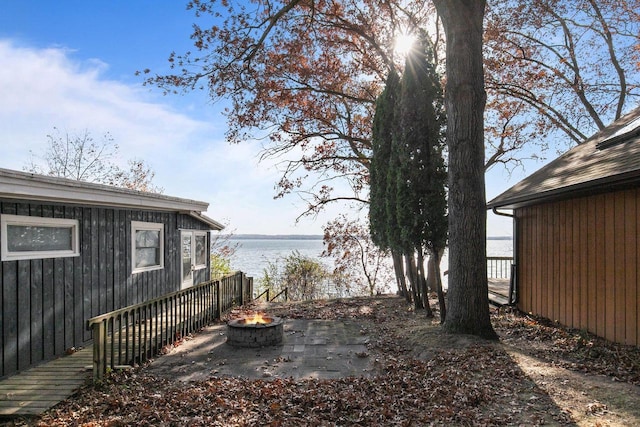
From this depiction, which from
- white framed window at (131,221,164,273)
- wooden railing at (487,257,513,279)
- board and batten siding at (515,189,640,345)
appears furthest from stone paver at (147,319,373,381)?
wooden railing at (487,257,513,279)

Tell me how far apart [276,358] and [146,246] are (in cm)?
462

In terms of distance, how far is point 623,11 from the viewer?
1298cm

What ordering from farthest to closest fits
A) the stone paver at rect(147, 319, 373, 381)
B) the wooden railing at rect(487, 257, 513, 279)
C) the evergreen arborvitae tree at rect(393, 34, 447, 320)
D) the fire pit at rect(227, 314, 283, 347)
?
the wooden railing at rect(487, 257, 513, 279), the evergreen arborvitae tree at rect(393, 34, 447, 320), the fire pit at rect(227, 314, 283, 347), the stone paver at rect(147, 319, 373, 381)

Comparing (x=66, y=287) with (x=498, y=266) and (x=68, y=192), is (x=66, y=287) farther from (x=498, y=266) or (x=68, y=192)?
(x=498, y=266)

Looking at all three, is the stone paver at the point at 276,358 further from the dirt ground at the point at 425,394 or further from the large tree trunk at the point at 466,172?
the large tree trunk at the point at 466,172

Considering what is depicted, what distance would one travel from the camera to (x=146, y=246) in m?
9.01

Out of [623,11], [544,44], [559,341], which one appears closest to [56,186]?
[559,341]

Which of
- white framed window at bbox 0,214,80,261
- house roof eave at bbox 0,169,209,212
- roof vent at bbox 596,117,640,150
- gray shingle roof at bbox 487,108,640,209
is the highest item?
roof vent at bbox 596,117,640,150

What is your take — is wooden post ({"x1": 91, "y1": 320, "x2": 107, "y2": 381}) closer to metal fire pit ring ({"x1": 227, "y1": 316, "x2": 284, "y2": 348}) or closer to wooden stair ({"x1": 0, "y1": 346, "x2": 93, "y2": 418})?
wooden stair ({"x1": 0, "y1": 346, "x2": 93, "y2": 418})

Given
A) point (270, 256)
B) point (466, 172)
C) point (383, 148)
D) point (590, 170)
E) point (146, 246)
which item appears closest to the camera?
point (590, 170)

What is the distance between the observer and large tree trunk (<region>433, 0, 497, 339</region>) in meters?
6.49

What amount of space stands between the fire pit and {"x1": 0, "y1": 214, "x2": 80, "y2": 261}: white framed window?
116 inches

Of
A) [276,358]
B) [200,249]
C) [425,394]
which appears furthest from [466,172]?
[200,249]

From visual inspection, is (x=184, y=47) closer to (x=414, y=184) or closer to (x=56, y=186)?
(x=56, y=186)
